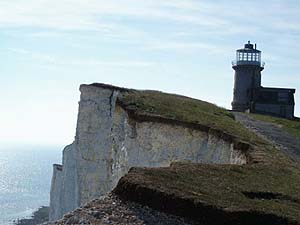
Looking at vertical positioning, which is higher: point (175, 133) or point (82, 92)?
point (82, 92)

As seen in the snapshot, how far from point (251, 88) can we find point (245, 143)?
24603 mm

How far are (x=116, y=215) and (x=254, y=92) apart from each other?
103 feet

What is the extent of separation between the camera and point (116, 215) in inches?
254

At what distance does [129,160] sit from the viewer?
59.0 ft

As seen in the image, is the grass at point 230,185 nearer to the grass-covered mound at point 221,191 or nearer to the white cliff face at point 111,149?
the grass-covered mound at point 221,191

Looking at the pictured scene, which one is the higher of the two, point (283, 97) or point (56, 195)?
point (283, 97)

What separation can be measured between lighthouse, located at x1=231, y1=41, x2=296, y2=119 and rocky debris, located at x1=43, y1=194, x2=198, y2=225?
29.3 m

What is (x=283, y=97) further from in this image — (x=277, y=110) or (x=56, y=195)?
(x=56, y=195)

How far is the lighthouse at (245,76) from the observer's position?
37438 mm

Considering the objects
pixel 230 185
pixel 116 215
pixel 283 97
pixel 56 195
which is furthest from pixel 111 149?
pixel 283 97

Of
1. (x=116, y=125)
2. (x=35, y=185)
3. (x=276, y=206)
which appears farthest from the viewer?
(x=35, y=185)

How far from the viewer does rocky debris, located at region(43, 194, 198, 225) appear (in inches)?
247

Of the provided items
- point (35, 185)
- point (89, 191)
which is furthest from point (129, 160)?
point (35, 185)

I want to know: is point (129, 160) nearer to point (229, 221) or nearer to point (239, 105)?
point (229, 221)
